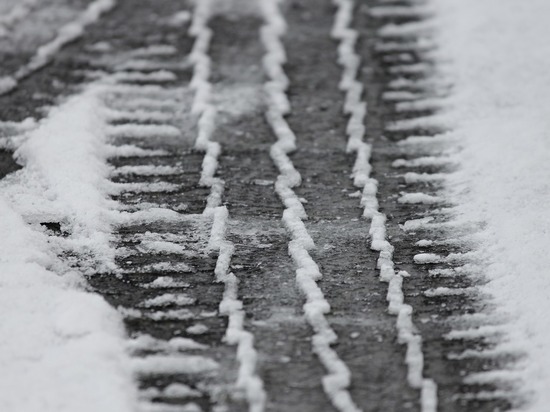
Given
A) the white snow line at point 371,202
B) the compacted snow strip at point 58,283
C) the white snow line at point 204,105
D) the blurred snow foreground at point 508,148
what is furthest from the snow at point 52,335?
the blurred snow foreground at point 508,148

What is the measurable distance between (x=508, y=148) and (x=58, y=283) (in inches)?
62.3

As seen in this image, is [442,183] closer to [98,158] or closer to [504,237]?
[504,237]

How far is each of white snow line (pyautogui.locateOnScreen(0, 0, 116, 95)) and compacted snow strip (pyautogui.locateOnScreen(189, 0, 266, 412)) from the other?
480 millimetres

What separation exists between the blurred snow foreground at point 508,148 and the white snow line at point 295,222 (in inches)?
16.6

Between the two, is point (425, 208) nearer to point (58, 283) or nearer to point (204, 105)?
point (204, 105)

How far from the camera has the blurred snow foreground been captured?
2.30 metres

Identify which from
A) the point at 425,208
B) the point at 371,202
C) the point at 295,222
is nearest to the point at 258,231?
the point at 295,222

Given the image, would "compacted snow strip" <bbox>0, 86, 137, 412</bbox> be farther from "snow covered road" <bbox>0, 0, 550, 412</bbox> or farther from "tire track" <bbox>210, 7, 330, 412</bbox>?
"tire track" <bbox>210, 7, 330, 412</bbox>

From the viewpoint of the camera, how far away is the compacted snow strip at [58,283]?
2.02 metres

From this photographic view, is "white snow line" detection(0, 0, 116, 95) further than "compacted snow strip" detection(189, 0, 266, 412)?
Yes

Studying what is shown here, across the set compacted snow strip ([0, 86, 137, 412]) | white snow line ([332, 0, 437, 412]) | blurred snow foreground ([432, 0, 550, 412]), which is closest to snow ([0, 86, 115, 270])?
compacted snow strip ([0, 86, 137, 412])

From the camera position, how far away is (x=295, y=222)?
2725 millimetres

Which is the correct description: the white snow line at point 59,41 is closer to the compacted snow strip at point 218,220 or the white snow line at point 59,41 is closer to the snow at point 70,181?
the snow at point 70,181

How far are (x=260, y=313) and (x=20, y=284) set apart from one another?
65 cm
